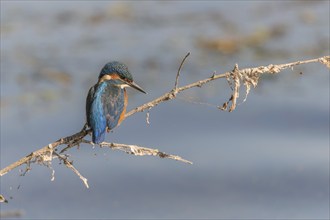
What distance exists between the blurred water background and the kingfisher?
0.58 m

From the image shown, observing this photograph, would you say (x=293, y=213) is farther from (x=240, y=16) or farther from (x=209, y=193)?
(x=240, y=16)

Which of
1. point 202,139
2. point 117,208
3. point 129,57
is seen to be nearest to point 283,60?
point 129,57

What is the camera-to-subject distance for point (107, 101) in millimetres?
5105

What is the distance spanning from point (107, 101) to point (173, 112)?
266cm

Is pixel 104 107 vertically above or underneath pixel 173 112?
underneath

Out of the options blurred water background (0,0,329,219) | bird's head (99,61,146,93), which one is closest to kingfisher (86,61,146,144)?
bird's head (99,61,146,93)

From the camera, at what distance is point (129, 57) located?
31.4ft

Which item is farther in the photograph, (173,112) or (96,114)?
(173,112)

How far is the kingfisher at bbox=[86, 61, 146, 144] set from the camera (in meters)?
4.89

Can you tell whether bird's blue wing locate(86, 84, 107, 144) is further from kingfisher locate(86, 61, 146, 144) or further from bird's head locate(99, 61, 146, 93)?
bird's head locate(99, 61, 146, 93)

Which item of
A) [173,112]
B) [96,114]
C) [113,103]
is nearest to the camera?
[96,114]

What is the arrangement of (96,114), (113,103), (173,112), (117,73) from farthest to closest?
1. (173,112)
2. (117,73)
3. (113,103)
4. (96,114)

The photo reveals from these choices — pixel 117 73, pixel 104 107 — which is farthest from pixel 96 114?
pixel 117 73

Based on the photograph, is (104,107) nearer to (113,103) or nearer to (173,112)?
(113,103)
